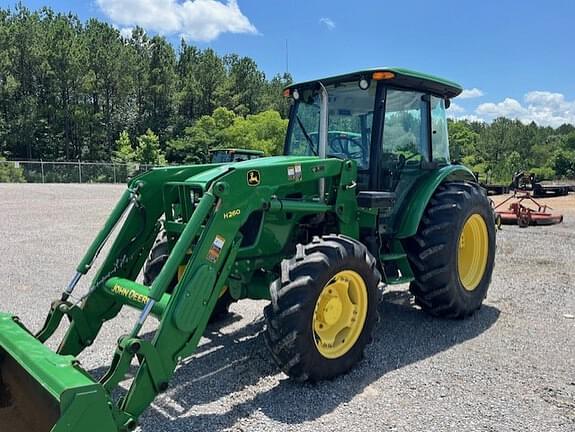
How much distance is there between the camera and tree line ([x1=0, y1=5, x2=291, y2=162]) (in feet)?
146

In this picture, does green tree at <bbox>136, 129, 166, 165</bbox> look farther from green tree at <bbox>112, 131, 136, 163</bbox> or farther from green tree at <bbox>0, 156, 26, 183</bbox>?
green tree at <bbox>0, 156, 26, 183</bbox>

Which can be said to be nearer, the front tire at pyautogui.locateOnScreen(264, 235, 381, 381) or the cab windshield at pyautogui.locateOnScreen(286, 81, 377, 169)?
the front tire at pyautogui.locateOnScreen(264, 235, 381, 381)

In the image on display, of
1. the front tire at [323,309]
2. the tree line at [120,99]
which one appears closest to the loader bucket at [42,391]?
the front tire at [323,309]

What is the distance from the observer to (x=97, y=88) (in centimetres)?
4838

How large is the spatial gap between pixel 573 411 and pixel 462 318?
1835 mm

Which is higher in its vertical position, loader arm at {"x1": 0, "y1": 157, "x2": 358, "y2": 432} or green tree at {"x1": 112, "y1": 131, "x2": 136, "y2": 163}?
green tree at {"x1": 112, "y1": 131, "x2": 136, "y2": 163}

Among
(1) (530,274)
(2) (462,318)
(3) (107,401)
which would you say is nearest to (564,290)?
(1) (530,274)

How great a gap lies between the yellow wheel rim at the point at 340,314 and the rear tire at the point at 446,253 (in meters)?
1.14

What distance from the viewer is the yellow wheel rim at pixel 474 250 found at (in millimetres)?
5742

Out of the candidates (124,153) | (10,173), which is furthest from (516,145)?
(10,173)

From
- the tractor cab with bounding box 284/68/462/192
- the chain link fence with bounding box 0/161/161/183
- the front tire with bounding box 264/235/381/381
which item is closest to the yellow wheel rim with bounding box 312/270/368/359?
the front tire with bounding box 264/235/381/381

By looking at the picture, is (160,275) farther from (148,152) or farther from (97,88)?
(97,88)

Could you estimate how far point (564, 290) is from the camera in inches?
263

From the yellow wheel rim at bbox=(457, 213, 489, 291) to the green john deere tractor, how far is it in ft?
0.05
